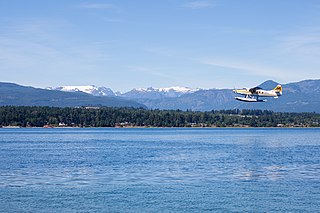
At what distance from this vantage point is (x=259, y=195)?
42.2 metres

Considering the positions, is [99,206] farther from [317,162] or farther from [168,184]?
[317,162]

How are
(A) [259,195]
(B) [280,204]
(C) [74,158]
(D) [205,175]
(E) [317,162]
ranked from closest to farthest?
(B) [280,204] < (A) [259,195] < (D) [205,175] < (E) [317,162] < (C) [74,158]

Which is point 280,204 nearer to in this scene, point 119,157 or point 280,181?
point 280,181

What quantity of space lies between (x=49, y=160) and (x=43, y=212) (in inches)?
1347

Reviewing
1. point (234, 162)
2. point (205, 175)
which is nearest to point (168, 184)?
point (205, 175)

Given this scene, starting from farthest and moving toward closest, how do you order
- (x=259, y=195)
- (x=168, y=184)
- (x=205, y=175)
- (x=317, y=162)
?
(x=317, y=162)
(x=205, y=175)
(x=168, y=184)
(x=259, y=195)

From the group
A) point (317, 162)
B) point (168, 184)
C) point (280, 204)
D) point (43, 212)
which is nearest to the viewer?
point (43, 212)

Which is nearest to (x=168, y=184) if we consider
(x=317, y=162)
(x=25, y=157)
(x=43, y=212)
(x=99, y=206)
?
(x=99, y=206)

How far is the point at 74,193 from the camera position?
1661 inches

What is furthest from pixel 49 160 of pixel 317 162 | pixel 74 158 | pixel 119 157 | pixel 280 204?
pixel 280 204

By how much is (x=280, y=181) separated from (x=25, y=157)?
121 feet

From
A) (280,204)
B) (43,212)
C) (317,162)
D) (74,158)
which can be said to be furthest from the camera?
(74,158)

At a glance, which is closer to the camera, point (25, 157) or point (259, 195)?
point (259, 195)

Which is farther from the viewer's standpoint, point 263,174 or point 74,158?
point 74,158
